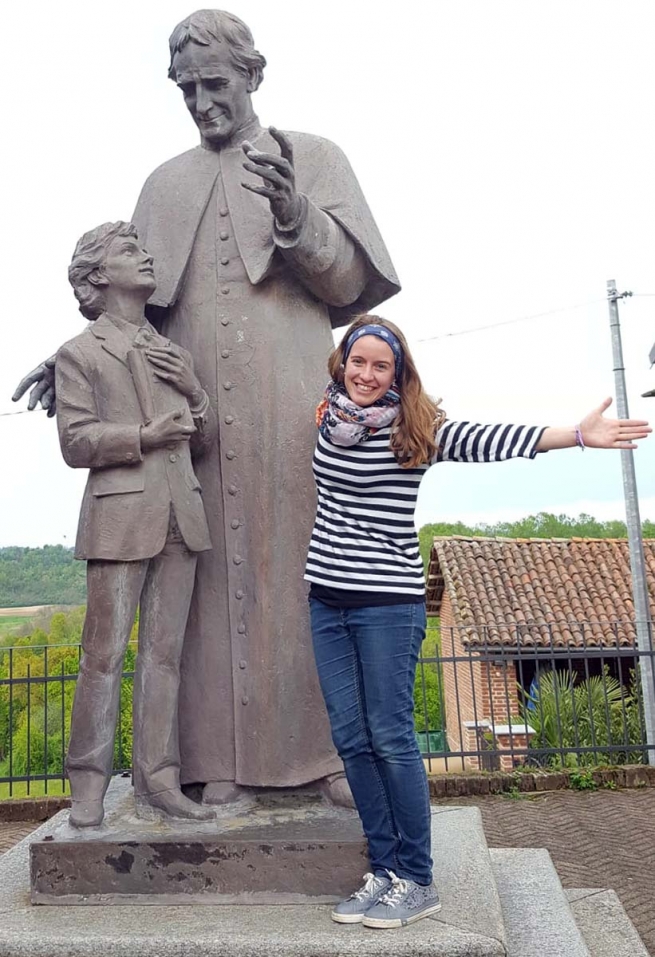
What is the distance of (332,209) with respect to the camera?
3.39 metres

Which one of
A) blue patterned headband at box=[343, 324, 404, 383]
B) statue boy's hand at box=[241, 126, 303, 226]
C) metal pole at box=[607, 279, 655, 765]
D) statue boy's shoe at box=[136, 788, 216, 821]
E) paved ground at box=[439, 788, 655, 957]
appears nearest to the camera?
blue patterned headband at box=[343, 324, 404, 383]

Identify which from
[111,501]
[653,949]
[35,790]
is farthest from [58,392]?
[35,790]

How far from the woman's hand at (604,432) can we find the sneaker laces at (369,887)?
1275mm

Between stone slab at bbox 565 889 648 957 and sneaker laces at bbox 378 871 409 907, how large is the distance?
0.82 metres

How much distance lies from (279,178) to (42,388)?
1174 mm

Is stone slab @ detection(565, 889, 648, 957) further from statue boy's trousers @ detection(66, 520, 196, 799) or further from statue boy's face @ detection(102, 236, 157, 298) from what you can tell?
statue boy's face @ detection(102, 236, 157, 298)

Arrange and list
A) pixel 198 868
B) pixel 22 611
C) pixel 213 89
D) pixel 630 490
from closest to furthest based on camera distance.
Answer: pixel 198 868
pixel 213 89
pixel 630 490
pixel 22 611

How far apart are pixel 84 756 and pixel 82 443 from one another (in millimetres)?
979

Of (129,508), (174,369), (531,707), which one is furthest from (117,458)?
(531,707)

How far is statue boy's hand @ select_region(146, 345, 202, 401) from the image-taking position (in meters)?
3.08

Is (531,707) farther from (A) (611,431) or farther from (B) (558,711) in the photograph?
(A) (611,431)

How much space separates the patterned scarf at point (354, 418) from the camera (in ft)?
8.42

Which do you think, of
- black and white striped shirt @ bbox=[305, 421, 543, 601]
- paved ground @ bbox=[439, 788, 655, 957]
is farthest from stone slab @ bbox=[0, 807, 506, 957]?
paved ground @ bbox=[439, 788, 655, 957]

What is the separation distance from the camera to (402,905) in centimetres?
244
